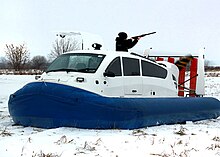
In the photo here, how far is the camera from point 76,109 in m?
7.18

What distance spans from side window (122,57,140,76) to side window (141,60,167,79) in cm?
23

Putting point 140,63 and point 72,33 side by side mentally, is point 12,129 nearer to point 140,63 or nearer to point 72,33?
point 140,63

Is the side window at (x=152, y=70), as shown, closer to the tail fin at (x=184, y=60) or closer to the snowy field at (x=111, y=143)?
the snowy field at (x=111, y=143)

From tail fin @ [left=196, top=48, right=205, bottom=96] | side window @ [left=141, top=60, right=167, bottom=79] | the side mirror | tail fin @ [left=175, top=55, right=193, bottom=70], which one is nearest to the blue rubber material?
the side mirror

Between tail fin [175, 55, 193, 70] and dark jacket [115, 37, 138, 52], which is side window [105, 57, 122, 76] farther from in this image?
tail fin [175, 55, 193, 70]

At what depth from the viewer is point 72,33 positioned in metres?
11.2

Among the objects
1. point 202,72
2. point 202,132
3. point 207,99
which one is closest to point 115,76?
point 202,132

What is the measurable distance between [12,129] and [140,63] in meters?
3.49

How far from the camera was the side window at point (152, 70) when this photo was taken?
362 inches

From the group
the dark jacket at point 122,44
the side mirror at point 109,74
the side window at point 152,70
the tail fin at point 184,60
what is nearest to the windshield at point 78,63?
the side mirror at point 109,74

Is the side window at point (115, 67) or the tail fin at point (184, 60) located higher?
the tail fin at point (184, 60)

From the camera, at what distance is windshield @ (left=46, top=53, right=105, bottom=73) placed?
8.08 metres

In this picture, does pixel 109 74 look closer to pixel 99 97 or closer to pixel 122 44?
pixel 99 97

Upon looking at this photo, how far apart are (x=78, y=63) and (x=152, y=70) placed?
217cm
